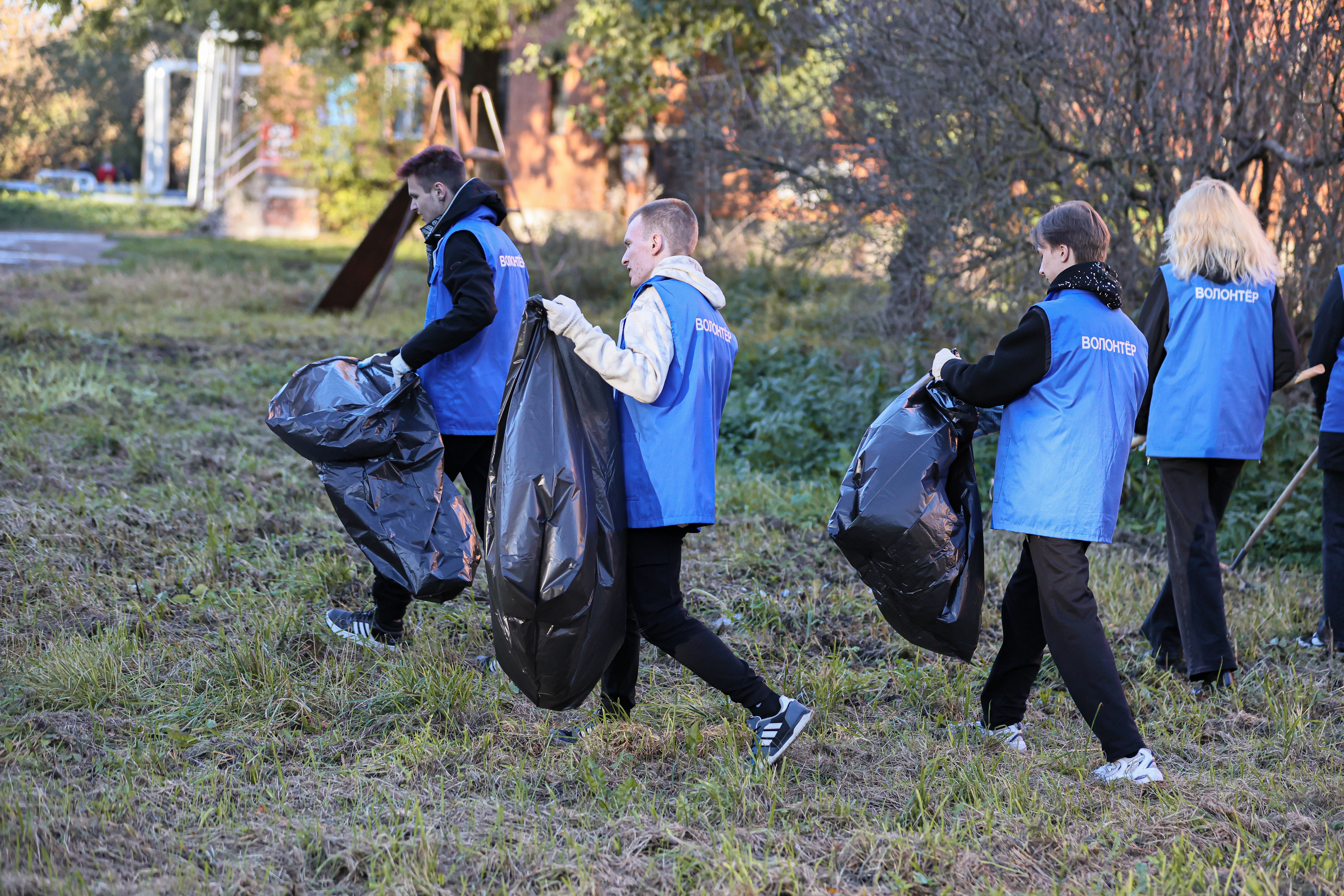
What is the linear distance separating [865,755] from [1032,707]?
2.74ft

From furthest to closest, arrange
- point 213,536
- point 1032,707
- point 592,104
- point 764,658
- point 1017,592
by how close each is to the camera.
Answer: point 592,104 < point 213,536 < point 764,658 < point 1032,707 < point 1017,592

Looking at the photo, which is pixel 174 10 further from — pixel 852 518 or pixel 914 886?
pixel 914 886

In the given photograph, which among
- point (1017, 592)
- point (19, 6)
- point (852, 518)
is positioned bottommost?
point (1017, 592)

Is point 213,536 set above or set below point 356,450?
below

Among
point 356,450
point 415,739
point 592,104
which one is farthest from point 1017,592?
point 592,104

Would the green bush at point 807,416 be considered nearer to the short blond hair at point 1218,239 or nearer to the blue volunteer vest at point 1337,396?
the blue volunteer vest at point 1337,396

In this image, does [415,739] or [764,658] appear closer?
[415,739]

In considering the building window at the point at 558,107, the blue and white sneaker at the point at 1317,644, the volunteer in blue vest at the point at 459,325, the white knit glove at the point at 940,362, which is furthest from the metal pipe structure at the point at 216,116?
the blue and white sneaker at the point at 1317,644

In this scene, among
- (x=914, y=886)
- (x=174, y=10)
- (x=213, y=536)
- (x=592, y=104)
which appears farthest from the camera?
(x=592, y=104)

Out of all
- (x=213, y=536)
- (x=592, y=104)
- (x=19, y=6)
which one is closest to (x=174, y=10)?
(x=19, y=6)

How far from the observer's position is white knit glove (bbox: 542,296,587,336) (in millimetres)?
3049

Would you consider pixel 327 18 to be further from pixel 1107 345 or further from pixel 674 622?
pixel 1107 345

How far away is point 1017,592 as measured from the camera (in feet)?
11.8

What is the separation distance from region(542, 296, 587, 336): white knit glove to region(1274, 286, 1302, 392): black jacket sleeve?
9.03ft
